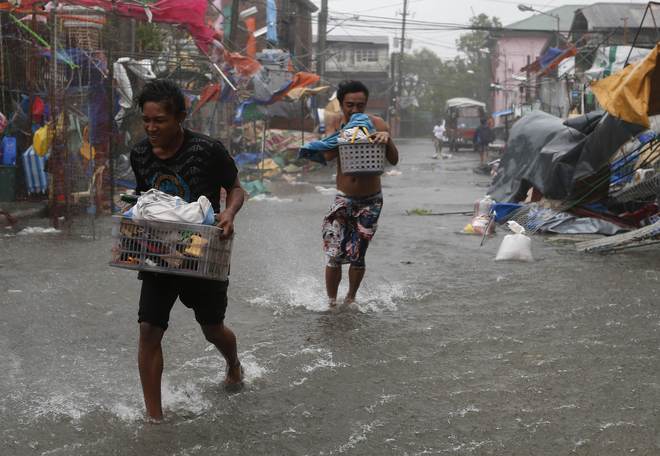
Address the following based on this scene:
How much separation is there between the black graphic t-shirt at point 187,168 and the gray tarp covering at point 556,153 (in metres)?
7.72

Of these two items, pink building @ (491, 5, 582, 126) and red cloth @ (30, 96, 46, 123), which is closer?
red cloth @ (30, 96, 46, 123)

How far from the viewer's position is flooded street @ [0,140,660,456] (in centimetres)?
380

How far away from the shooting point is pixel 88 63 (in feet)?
39.2

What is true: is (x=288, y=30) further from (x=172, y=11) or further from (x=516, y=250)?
(x=516, y=250)

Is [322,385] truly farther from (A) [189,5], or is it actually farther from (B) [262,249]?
(A) [189,5]

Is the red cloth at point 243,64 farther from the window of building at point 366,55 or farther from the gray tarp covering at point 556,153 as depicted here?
the window of building at point 366,55

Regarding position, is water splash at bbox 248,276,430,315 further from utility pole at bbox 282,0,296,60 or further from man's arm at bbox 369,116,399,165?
utility pole at bbox 282,0,296,60

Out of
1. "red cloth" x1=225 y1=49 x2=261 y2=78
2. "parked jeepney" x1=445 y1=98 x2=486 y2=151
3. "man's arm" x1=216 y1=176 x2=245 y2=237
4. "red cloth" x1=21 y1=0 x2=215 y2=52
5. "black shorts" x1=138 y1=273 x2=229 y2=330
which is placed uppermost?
"red cloth" x1=21 y1=0 x2=215 y2=52

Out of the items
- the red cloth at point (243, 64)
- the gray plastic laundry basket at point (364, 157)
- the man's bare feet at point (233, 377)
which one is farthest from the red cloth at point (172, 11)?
the man's bare feet at point (233, 377)

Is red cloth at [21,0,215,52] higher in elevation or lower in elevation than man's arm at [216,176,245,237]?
higher

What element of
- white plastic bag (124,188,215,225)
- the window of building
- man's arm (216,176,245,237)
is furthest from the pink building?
white plastic bag (124,188,215,225)

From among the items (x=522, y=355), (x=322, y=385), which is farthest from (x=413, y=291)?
(x=322, y=385)

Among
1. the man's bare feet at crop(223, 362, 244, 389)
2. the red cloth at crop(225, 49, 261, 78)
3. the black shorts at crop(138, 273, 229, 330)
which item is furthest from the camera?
the red cloth at crop(225, 49, 261, 78)

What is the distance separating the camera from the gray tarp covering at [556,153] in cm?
1091
